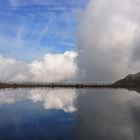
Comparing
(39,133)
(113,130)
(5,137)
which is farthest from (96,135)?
(5,137)

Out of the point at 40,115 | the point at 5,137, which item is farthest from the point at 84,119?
the point at 5,137

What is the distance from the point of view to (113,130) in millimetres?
51719

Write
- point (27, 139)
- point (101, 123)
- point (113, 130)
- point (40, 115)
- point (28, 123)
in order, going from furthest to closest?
1. point (40, 115)
2. point (28, 123)
3. point (101, 123)
4. point (113, 130)
5. point (27, 139)

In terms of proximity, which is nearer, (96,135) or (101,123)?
(96,135)

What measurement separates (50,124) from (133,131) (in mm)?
16369

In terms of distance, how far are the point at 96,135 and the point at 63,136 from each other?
4.20 meters

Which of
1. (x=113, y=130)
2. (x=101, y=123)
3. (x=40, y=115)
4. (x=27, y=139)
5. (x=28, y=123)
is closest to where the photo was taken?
(x=27, y=139)

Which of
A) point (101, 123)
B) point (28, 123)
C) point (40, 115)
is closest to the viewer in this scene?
point (101, 123)

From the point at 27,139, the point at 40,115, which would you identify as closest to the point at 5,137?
the point at 27,139

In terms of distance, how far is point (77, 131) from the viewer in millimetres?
52656

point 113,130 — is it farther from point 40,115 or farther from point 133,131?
point 40,115

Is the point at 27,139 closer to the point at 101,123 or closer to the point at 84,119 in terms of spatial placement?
the point at 101,123

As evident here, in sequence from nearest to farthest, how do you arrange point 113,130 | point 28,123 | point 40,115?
1. point 113,130
2. point 28,123
3. point 40,115

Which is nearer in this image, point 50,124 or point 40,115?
point 50,124
